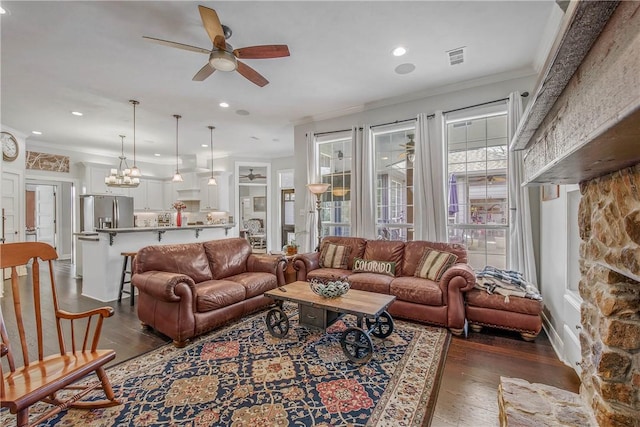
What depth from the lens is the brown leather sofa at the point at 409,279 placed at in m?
3.00

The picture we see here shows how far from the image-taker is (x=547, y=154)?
4.29 feet

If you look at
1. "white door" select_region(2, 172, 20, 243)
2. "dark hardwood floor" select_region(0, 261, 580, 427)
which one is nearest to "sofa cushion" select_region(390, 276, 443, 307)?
"dark hardwood floor" select_region(0, 261, 580, 427)

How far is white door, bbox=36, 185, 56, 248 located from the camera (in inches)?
328

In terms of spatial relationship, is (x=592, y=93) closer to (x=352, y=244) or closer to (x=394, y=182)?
(x=352, y=244)

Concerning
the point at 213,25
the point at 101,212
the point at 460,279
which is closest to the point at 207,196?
the point at 101,212

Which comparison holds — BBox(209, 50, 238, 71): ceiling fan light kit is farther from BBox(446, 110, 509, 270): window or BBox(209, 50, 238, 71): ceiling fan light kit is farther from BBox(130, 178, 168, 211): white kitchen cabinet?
BBox(130, 178, 168, 211): white kitchen cabinet

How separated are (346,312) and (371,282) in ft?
3.71

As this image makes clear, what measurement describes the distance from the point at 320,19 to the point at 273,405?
3.11 metres

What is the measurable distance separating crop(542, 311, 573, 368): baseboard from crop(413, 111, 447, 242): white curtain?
1.44m

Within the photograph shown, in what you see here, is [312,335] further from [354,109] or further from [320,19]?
[354,109]

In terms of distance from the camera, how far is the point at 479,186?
13.1 ft

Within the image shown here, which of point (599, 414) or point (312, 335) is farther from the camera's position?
point (312, 335)

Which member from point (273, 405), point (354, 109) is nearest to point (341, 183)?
point (354, 109)

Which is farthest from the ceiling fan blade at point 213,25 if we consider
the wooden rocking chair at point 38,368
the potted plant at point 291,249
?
the potted plant at point 291,249
